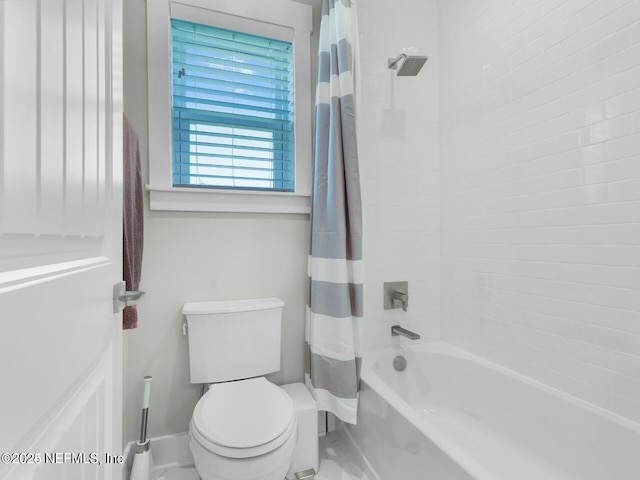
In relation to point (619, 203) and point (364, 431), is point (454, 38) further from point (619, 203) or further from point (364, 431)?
point (364, 431)

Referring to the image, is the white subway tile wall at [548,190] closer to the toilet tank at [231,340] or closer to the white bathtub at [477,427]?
the white bathtub at [477,427]

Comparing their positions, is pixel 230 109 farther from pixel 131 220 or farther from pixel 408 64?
pixel 408 64

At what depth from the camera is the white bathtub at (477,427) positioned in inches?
42.6

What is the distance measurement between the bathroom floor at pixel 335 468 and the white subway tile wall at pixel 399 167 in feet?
1.81

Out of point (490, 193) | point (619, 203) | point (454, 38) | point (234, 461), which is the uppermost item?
point (454, 38)

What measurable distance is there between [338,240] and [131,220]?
89cm

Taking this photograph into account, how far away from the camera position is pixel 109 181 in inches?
26.7

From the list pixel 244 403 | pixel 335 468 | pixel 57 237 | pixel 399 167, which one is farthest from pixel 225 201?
pixel 335 468

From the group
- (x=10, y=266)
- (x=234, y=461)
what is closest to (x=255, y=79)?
(x=10, y=266)

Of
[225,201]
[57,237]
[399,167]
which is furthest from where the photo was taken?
[399,167]

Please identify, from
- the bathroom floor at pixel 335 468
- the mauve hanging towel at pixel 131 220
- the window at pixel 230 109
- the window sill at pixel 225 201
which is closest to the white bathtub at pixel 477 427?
the bathroom floor at pixel 335 468

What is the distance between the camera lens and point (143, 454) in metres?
1.36

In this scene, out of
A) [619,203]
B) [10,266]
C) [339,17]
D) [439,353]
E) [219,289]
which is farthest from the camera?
[439,353]

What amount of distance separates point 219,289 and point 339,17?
1.48 m
